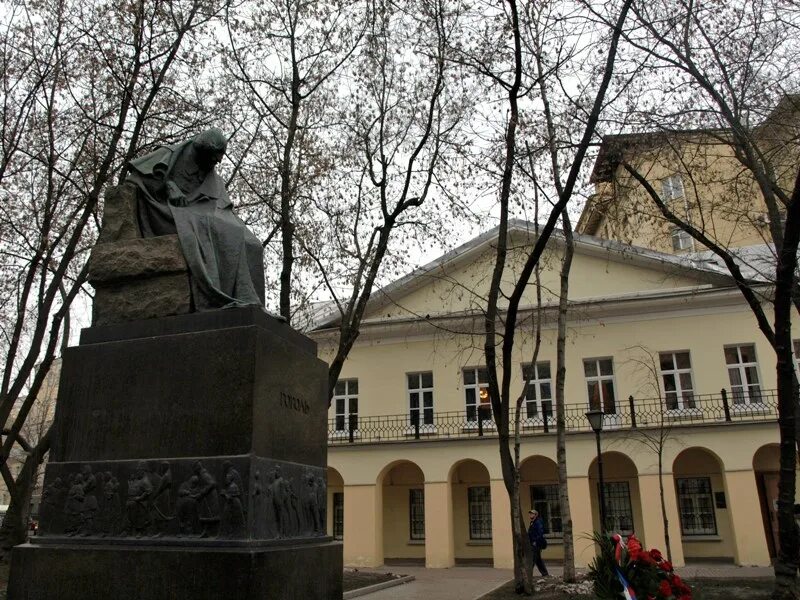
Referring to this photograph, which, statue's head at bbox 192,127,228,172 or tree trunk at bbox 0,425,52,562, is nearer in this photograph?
statue's head at bbox 192,127,228,172

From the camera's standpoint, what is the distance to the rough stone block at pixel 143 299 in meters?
4.69

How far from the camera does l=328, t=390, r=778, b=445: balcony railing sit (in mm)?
22219

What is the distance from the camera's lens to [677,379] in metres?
23.4

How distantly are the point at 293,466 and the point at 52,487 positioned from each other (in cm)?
154

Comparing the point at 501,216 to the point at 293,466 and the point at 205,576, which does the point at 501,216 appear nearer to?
the point at 293,466

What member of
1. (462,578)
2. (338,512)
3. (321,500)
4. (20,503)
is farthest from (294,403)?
(338,512)

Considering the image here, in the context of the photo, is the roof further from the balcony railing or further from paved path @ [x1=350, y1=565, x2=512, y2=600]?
paved path @ [x1=350, y1=565, x2=512, y2=600]

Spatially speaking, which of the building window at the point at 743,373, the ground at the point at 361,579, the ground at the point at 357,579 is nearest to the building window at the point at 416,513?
the ground at the point at 357,579

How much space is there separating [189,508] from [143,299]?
5.03 ft

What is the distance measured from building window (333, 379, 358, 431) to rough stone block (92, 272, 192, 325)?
2195cm

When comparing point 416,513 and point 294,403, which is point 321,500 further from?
point 416,513

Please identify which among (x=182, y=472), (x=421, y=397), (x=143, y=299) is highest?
(x=421, y=397)

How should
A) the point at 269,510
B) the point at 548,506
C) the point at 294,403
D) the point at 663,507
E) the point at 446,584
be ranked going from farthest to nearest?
1. the point at 548,506
2. the point at 663,507
3. the point at 446,584
4. the point at 294,403
5. the point at 269,510

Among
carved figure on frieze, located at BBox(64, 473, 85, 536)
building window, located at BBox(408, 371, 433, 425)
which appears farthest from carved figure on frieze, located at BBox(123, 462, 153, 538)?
building window, located at BBox(408, 371, 433, 425)
